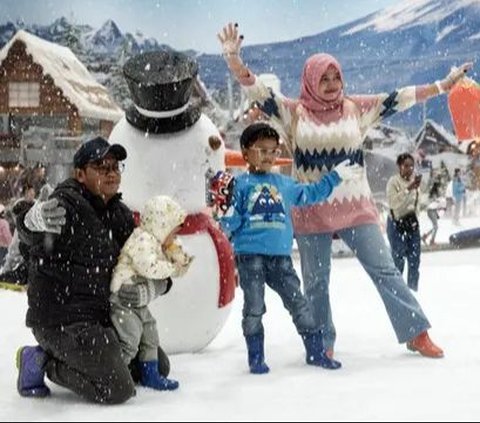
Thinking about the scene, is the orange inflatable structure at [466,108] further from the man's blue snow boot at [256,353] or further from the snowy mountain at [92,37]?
the man's blue snow boot at [256,353]

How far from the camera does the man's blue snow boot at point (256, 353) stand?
12.2ft

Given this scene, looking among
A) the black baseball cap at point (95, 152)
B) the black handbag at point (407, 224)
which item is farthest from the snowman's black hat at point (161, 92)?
the black handbag at point (407, 224)

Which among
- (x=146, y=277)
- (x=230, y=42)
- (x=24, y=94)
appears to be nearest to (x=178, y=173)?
(x=230, y=42)

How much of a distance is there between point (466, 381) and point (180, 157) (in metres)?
1.57

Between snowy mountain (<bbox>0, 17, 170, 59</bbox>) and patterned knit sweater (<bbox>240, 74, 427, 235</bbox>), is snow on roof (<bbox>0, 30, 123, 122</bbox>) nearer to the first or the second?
snowy mountain (<bbox>0, 17, 170, 59</bbox>)

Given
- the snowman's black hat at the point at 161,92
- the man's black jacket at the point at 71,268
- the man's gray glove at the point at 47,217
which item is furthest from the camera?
the snowman's black hat at the point at 161,92

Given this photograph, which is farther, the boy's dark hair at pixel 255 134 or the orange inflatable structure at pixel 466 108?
the orange inflatable structure at pixel 466 108

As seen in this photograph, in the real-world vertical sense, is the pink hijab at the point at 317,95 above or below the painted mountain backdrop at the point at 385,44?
below

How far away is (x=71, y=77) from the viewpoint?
14.2m

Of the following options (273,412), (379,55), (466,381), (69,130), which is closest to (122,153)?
(273,412)

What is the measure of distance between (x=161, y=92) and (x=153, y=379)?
1294 mm

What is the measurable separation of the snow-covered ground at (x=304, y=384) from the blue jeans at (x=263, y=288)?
0.20 meters

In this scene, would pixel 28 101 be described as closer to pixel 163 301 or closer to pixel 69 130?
pixel 69 130

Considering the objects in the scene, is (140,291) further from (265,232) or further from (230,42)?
(230,42)
